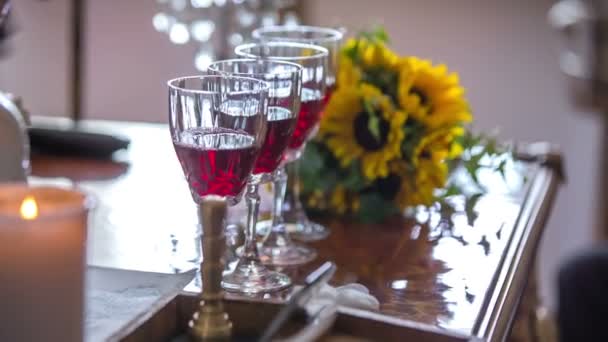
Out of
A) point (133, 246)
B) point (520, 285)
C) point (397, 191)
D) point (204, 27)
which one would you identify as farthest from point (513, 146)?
point (204, 27)

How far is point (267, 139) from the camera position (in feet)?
2.95

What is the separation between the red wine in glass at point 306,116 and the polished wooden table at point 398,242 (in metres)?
0.13

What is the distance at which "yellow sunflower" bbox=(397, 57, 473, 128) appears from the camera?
3.90 feet

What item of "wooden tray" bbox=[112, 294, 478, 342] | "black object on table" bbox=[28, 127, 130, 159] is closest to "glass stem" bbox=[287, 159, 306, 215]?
"black object on table" bbox=[28, 127, 130, 159]

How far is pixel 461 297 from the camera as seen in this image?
0.93 metres

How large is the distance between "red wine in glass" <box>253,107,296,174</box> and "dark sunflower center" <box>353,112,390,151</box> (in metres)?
0.28

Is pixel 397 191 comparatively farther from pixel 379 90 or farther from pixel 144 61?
pixel 144 61

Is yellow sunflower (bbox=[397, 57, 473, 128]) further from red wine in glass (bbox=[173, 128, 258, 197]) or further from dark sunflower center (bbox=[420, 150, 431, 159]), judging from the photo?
red wine in glass (bbox=[173, 128, 258, 197])

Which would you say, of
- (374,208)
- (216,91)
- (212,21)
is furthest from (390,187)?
(212,21)

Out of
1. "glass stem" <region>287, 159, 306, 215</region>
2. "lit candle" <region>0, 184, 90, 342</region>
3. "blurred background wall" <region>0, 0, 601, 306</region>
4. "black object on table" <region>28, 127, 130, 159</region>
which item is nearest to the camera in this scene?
"lit candle" <region>0, 184, 90, 342</region>

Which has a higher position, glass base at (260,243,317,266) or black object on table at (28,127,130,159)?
black object on table at (28,127,130,159)

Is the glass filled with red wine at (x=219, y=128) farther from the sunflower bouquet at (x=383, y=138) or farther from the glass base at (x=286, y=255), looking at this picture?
the sunflower bouquet at (x=383, y=138)

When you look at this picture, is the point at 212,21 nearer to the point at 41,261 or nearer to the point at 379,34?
the point at 379,34

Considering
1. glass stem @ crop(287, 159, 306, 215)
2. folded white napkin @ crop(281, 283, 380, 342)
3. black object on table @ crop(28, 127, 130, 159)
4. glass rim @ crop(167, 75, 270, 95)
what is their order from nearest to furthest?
1. folded white napkin @ crop(281, 283, 380, 342)
2. glass rim @ crop(167, 75, 270, 95)
3. glass stem @ crop(287, 159, 306, 215)
4. black object on table @ crop(28, 127, 130, 159)
